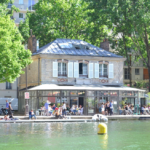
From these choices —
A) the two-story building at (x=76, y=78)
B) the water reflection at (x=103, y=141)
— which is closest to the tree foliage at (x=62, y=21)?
the two-story building at (x=76, y=78)

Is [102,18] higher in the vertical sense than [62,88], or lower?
higher

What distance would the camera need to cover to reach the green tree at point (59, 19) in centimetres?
5819

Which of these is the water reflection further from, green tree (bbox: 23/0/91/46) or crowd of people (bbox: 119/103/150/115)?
green tree (bbox: 23/0/91/46)

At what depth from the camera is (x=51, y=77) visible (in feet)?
155

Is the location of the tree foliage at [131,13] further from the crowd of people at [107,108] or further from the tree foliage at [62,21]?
the crowd of people at [107,108]

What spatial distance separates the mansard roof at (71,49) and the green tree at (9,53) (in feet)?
20.8

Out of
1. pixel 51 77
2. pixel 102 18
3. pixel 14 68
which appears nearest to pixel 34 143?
pixel 14 68

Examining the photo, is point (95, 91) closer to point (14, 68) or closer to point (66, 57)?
point (66, 57)

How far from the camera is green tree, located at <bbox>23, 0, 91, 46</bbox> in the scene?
5819 centimetres

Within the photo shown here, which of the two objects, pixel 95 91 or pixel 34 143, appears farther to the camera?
pixel 95 91

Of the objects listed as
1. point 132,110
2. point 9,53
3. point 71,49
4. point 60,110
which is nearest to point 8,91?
point 71,49

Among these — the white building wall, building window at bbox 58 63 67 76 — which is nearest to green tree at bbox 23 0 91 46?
the white building wall

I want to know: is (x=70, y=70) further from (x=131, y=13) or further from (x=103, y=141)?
(x=103, y=141)

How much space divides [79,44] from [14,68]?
13.1 m
